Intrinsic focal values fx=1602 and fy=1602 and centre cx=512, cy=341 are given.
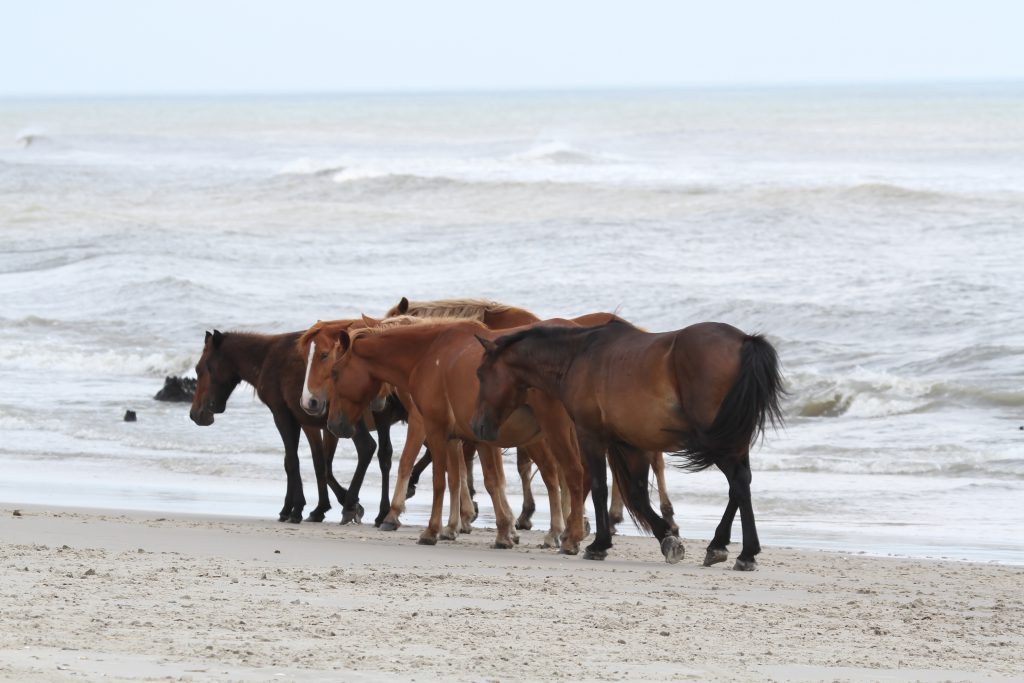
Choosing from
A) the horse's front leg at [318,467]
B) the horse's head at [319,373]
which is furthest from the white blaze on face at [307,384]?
the horse's front leg at [318,467]

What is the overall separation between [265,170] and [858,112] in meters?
73.8

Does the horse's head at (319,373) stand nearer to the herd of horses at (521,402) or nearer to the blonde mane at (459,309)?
the herd of horses at (521,402)

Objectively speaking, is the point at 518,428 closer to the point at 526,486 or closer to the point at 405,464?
the point at 405,464

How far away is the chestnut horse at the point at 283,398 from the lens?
10.9 metres

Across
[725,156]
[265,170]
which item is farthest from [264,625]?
[725,156]

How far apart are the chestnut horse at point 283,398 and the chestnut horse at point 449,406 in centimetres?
77

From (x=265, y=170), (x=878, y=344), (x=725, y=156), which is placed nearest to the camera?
(x=878, y=344)

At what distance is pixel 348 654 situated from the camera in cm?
589

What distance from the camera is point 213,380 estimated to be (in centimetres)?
1147

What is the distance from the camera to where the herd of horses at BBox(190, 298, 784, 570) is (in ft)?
28.3

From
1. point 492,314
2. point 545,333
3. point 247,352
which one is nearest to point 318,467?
→ point 247,352

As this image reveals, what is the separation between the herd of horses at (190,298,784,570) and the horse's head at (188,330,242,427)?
0.03ft

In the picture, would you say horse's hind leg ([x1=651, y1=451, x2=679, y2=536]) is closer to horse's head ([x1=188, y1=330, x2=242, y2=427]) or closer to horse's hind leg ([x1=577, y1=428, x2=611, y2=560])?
horse's hind leg ([x1=577, y1=428, x2=611, y2=560])

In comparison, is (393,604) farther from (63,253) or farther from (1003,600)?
(63,253)
